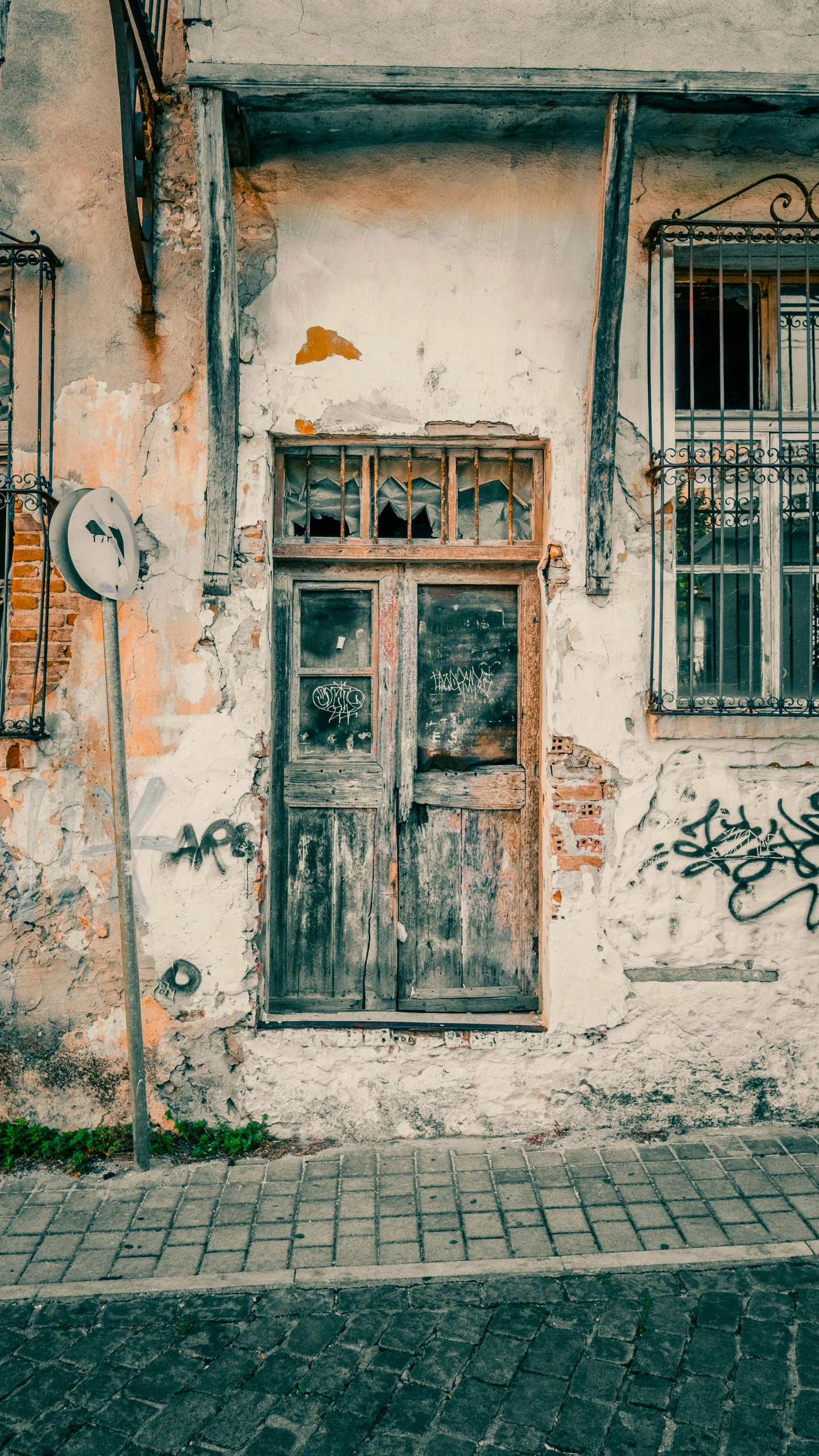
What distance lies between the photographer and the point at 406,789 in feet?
14.3

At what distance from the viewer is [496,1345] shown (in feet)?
9.36

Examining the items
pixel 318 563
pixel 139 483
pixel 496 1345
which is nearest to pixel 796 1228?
pixel 496 1345

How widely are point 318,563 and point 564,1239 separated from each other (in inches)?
124

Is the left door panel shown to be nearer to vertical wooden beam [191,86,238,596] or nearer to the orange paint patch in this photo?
vertical wooden beam [191,86,238,596]

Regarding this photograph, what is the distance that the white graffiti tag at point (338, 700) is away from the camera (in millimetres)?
4402

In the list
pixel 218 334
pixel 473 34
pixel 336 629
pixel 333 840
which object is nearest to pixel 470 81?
pixel 473 34

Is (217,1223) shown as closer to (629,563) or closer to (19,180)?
(629,563)

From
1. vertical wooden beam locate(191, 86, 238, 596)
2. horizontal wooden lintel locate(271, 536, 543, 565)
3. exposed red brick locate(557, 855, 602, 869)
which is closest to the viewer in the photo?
vertical wooden beam locate(191, 86, 238, 596)

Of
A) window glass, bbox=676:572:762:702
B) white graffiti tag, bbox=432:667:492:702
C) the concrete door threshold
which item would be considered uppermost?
window glass, bbox=676:572:762:702

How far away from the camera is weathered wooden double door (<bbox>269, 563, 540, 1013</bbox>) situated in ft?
14.3

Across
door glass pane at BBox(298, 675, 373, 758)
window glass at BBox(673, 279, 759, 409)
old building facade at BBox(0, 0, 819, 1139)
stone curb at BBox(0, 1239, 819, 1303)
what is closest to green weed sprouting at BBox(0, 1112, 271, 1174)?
old building facade at BBox(0, 0, 819, 1139)

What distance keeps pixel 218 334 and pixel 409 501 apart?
45.4 inches

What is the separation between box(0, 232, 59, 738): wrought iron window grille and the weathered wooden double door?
1.11 m

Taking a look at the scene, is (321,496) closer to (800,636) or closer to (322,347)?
(322,347)
